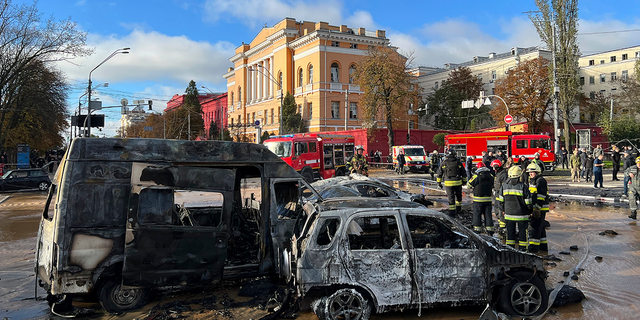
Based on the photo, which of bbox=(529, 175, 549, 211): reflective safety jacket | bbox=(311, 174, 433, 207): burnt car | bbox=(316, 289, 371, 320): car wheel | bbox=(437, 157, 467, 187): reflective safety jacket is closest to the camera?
bbox=(316, 289, 371, 320): car wheel

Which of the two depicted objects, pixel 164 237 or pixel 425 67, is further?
pixel 425 67

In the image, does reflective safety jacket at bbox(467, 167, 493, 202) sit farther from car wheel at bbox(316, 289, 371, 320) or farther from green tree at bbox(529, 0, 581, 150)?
green tree at bbox(529, 0, 581, 150)

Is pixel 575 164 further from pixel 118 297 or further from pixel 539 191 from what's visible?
pixel 118 297

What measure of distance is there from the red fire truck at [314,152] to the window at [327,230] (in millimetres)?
14868

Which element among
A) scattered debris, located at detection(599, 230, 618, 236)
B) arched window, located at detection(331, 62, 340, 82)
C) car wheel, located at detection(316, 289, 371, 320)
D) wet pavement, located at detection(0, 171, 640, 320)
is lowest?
wet pavement, located at detection(0, 171, 640, 320)

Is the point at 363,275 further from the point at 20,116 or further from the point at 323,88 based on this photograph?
the point at 323,88

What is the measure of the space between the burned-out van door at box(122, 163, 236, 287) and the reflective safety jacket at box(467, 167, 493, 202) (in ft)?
18.4

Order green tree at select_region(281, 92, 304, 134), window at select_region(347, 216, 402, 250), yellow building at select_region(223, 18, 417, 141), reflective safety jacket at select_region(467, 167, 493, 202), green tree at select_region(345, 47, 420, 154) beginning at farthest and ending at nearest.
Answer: green tree at select_region(281, 92, 304, 134), yellow building at select_region(223, 18, 417, 141), green tree at select_region(345, 47, 420, 154), reflective safety jacket at select_region(467, 167, 493, 202), window at select_region(347, 216, 402, 250)

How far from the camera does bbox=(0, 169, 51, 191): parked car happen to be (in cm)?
2117

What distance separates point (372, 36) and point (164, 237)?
51328 millimetres

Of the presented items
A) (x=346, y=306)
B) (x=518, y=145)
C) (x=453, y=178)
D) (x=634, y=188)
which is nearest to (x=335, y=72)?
(x=518, y=145)

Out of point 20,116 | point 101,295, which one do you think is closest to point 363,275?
point 101,295

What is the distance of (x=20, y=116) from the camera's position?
3394 centimetres

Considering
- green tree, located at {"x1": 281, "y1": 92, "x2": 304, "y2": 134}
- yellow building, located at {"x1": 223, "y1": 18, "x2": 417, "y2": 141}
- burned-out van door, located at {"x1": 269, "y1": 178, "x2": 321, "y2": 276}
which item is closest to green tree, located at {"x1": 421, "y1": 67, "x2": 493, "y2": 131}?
yellow building, located at {"x1": 223, "y1": 18, "x2": 417, "y2": 141}
